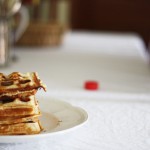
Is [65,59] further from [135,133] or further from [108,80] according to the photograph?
[135,133]

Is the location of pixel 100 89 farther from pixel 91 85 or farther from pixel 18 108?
pixel 18 108

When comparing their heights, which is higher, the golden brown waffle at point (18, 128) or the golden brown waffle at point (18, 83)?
the golden brown waffle at point (18, 83)

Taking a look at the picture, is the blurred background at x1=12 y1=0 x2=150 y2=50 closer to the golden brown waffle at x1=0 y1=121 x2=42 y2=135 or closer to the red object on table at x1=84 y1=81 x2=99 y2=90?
the red object on table at x1=84 y1=81 x2=99 y2=90

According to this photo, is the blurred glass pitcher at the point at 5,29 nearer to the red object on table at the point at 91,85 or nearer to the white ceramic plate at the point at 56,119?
the red object on table at the point at 91,85

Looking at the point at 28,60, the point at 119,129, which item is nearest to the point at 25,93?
the point at 119,129

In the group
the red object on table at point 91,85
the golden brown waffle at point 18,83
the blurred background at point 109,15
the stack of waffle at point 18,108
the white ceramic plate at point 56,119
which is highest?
the golden brown waffle at point 18,83

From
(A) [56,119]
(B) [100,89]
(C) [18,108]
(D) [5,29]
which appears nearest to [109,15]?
(D) [5,29]

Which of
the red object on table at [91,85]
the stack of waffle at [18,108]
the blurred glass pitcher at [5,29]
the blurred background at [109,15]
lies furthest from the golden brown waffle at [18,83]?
the blurred background at [109,15]
